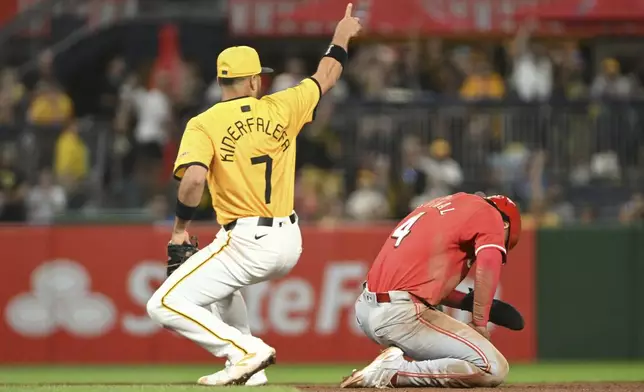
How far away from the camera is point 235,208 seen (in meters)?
8.17

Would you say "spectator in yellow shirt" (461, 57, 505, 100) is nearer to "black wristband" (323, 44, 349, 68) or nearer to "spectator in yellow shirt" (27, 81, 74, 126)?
"spectator in yellow shirt" (27, 81, 74, 126)

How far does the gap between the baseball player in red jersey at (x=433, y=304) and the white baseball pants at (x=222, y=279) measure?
2.12 feet

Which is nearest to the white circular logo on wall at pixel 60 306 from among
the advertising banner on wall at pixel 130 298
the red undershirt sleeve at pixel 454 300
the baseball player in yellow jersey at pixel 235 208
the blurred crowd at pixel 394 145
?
the advertising banner on wall at pixel 130 298

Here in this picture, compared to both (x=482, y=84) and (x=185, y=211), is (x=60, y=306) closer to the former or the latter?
(x=482, y=84)

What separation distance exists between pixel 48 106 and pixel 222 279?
9.03 m

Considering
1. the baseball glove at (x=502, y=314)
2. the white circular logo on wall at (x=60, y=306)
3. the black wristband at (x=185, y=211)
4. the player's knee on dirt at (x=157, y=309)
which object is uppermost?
the black wristband at (x=185, y=211)

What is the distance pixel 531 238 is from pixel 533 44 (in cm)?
372

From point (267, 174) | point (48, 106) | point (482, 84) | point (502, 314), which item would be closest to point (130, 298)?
point (48, 106)

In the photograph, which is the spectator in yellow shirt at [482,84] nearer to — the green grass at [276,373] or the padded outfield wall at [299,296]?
the padded outfield wall at [299,296]

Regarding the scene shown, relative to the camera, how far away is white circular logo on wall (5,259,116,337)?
13812 mm

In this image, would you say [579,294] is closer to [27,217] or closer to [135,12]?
[27,217]

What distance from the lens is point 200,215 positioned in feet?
49.8

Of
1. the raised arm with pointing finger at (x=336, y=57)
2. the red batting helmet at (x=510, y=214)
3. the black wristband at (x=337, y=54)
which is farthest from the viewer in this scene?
the black wristband at (x=337, y=54)

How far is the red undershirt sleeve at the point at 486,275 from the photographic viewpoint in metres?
7.70
